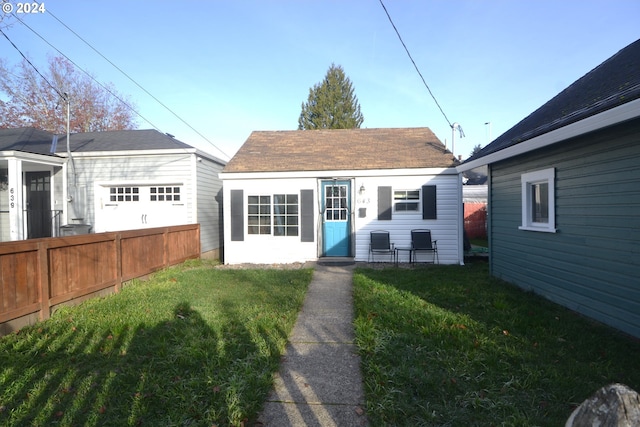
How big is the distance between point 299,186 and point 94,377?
7.09m

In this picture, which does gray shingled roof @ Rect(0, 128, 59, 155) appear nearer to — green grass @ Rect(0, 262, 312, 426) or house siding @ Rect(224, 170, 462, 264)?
house siding @ Rect(224, 170, 462, 264)

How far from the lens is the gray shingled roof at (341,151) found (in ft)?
31.6

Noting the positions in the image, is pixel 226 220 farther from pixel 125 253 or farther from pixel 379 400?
pixel 379 400

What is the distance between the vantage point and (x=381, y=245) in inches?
364

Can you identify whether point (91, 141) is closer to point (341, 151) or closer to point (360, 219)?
point (341, 151)

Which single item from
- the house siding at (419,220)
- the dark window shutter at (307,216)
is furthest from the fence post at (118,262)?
the house siding at (419,220)

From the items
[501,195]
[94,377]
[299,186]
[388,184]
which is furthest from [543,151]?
[94,377]

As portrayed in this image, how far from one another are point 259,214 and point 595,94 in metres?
7.68

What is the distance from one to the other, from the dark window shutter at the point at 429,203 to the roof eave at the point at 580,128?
2.53 meters

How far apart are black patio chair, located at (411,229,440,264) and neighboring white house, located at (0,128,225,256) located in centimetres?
632

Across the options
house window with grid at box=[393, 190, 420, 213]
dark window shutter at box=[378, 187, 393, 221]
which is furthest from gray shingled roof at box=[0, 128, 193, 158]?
house window with grid at box=[393, 190, 420, 213]

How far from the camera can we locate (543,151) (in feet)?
19.0

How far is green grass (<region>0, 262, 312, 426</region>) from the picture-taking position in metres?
2.68

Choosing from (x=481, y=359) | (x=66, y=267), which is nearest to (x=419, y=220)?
(x=481, y=359)
